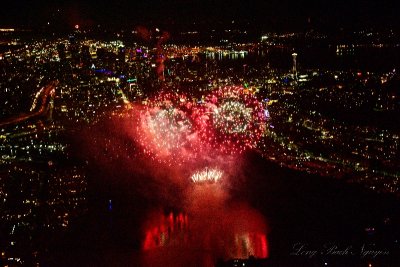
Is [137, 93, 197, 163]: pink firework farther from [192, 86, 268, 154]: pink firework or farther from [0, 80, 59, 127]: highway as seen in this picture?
[0, 80, 59, 127]: highway

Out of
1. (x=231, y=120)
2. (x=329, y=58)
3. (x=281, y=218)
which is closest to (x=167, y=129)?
(x=231, y=120)

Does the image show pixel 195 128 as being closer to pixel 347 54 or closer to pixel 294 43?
pixel 294 43

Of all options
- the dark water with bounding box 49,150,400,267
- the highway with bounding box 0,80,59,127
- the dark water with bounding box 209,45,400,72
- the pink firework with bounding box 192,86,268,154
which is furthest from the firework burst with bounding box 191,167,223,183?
the dark water with bounding box 209,45,400,72

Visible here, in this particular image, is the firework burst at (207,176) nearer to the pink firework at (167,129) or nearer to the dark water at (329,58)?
the pink firework at (167,129)

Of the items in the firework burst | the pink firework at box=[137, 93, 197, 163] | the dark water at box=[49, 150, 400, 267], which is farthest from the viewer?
the pink firework at box=[137, 93, 197, 163]

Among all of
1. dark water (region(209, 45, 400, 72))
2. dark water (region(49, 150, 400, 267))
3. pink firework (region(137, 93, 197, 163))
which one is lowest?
dark water (region(49, 150, 400, 267))

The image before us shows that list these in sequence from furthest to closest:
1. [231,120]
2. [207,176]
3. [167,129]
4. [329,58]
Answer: [329,58] → [231,120] → [167,129] → [207,176]

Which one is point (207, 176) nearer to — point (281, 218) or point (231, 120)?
point (281, 218)

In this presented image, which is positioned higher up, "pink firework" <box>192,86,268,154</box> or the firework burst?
"pink firework" <box>192,86,268,154</box>

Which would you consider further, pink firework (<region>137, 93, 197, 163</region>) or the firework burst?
pink firework (<region>137, 93, 197, 163</region>)

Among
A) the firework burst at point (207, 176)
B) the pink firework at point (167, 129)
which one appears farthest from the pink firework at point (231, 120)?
the firework burst at point (207, 176)

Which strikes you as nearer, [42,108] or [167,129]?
[42,108]

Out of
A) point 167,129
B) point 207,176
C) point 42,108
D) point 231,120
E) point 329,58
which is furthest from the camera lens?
point 329,58
